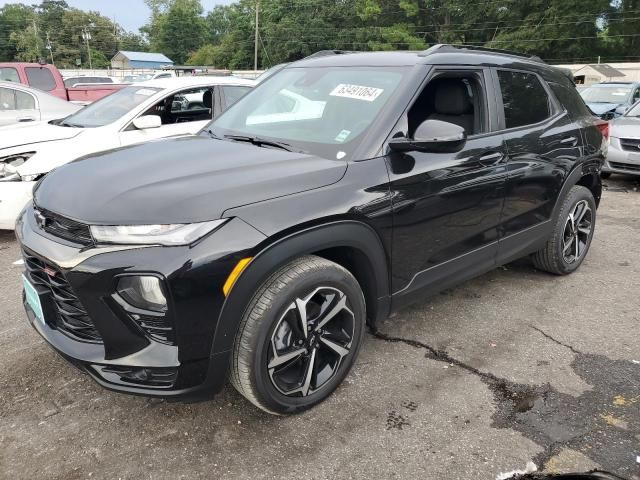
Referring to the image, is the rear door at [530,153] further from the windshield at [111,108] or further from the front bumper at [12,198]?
the front bumper at [12,198]

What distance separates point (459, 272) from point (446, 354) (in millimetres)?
522

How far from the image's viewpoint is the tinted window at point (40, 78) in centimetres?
1108

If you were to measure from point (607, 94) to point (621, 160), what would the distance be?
6746 millimetres

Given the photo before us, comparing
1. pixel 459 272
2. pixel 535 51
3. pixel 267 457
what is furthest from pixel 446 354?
pixel 535 51

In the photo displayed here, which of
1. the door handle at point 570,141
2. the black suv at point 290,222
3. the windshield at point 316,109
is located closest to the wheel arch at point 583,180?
the door handle at point 570,141

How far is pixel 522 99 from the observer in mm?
3758

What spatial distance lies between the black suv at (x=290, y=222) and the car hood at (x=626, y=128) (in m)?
5.61

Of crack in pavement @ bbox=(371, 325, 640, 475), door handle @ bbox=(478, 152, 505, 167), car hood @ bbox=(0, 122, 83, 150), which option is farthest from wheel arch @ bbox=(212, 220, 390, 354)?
car hood @ bbox=(0, 122, 83, 150)

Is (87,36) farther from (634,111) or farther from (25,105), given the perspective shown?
(634,111)

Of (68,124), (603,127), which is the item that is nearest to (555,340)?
(603,127)

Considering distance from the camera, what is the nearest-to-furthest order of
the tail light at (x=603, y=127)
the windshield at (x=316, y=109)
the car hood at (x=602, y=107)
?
the windshield at (x=316, y=109), the tail light at (x=603, y=127), the car hood at (x=602, y=107)

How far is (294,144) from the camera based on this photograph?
2.92m

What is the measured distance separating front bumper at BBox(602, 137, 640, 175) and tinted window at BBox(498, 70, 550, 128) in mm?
5212

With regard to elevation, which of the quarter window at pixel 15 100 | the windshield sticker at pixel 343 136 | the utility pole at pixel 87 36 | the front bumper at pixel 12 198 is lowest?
the front bumper at pixel 12 198
